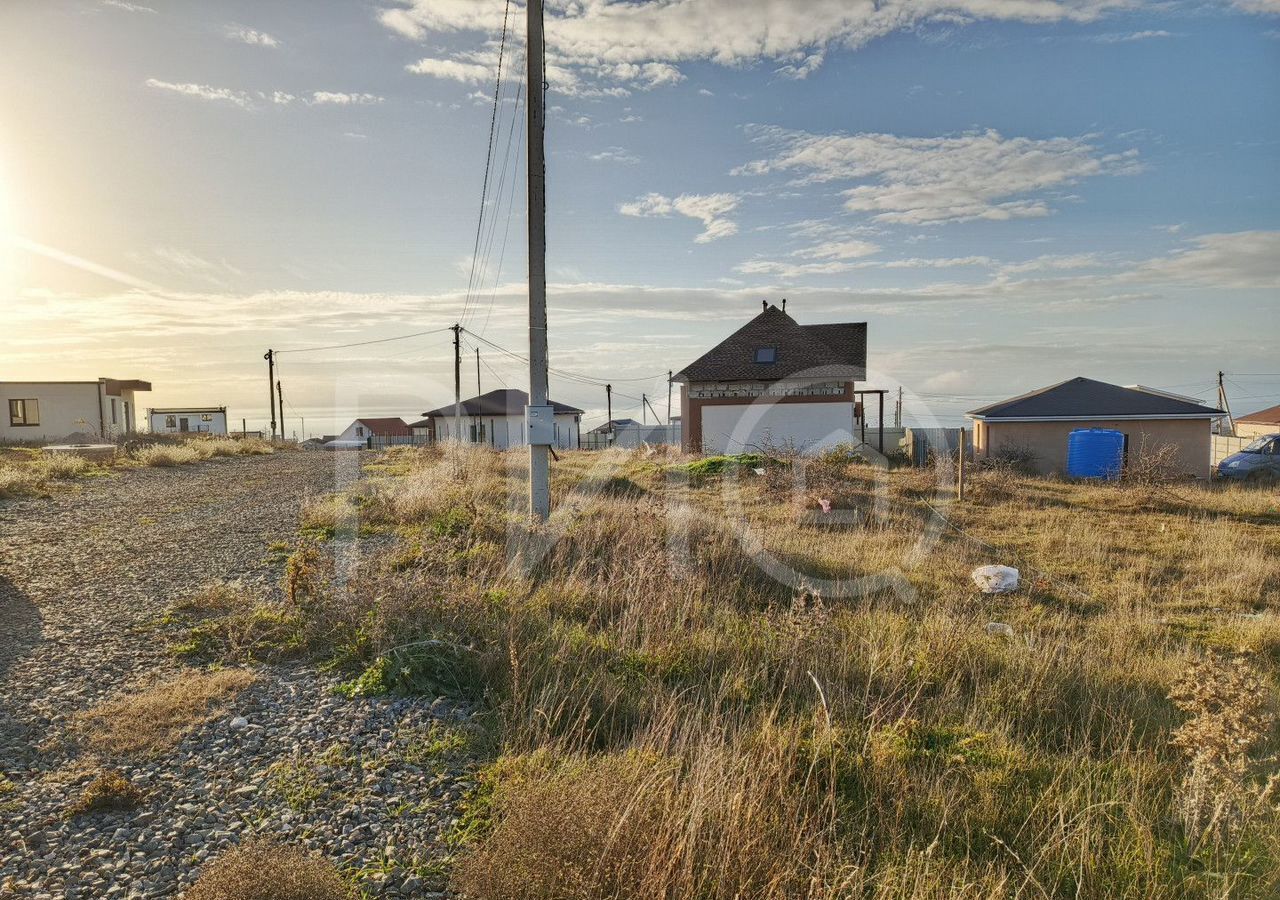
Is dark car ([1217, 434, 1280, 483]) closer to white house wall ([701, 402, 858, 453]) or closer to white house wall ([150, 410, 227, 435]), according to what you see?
white house wall ([701, 402, 858, 453])

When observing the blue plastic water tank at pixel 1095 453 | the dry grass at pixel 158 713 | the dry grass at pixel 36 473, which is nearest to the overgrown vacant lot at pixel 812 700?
the dry grass at pixel 158 713

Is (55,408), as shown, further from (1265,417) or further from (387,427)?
(1265,417)

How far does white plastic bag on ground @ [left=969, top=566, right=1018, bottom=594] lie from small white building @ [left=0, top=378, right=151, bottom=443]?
4099 centimetres

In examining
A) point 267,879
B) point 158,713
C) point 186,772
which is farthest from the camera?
point 158,713

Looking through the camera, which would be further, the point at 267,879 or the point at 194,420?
the point at 194,420

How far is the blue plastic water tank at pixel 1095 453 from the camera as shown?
22.0m

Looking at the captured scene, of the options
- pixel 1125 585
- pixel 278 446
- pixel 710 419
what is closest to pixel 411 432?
pixel 278 446

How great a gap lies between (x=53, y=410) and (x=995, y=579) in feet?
153

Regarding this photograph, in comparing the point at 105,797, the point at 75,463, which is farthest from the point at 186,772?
the point at 75,463

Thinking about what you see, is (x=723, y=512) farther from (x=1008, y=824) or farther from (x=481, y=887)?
(x=481, y=887)

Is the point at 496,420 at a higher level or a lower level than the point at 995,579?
higher

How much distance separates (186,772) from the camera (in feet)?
11.5

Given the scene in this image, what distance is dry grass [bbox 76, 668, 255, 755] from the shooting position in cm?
378

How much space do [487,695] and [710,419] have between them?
2592 centimetres
